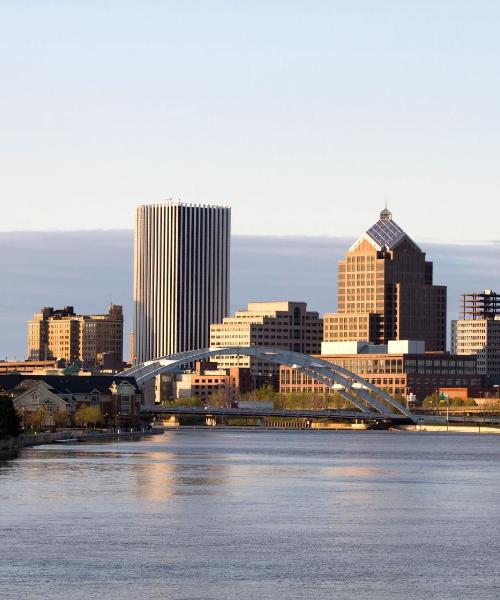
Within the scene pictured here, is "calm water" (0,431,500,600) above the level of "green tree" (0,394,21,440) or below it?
below

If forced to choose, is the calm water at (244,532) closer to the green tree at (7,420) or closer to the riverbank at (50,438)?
the green tree at (7,420)

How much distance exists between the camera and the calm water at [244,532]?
178 ft

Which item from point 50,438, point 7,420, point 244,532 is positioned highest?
point 7,420

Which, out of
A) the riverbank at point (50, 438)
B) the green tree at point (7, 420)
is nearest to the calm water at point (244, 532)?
the green tree at point (7, 420)

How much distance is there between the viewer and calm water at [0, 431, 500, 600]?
178 ft

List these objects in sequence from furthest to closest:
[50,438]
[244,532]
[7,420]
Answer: [50,438] → [7,420] → [244,532]

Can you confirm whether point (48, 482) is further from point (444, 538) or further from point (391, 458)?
point (391, 458)

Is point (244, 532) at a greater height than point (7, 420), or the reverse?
point (7, 420)

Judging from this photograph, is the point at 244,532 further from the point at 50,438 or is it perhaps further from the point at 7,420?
the point at 50,438

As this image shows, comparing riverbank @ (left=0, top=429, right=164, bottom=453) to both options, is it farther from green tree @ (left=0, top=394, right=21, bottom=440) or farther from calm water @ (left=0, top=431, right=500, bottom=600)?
calm water @ (left=0, top=431, right=500, bottom=600)

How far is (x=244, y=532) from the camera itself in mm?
68500

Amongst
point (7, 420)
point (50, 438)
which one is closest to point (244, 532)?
point (7, 420)

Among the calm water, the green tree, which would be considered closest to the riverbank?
the green tree

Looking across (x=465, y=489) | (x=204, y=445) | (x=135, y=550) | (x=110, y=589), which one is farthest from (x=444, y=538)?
(x=204, y=445)
